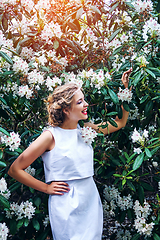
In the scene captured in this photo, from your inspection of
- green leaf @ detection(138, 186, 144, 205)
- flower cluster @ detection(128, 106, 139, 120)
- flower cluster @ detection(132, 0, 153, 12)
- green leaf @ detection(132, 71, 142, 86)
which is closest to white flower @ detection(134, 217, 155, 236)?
green leaf @ detection(138, 186, 144, 205)

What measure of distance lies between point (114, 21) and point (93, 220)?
1.82m

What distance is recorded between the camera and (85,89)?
1888mm

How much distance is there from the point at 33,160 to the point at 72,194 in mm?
316

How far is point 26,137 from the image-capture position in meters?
2.23

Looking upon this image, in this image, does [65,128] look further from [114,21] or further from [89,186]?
[114,21]

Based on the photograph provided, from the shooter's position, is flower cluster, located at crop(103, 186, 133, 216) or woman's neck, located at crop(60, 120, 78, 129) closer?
woman's neck, located at crop(60, 120, 78, 129)

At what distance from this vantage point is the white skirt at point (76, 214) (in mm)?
1415

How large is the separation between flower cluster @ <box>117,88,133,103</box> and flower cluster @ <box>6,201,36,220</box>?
3.46 ft

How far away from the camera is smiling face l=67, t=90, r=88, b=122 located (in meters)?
1.54

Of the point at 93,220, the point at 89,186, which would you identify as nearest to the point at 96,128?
the point at 89,186

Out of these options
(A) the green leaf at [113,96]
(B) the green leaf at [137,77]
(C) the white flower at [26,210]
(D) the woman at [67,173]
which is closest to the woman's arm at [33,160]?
(D) the woman at [67,173]

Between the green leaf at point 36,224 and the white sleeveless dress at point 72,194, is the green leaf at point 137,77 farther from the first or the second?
the green leaf at point 36,224

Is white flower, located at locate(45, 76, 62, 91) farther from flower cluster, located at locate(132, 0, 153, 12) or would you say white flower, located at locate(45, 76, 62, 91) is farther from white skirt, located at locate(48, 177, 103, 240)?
flower cluster, located at locate(132, 0, 153, 12)

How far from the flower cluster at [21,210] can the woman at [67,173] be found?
1.24 ft
